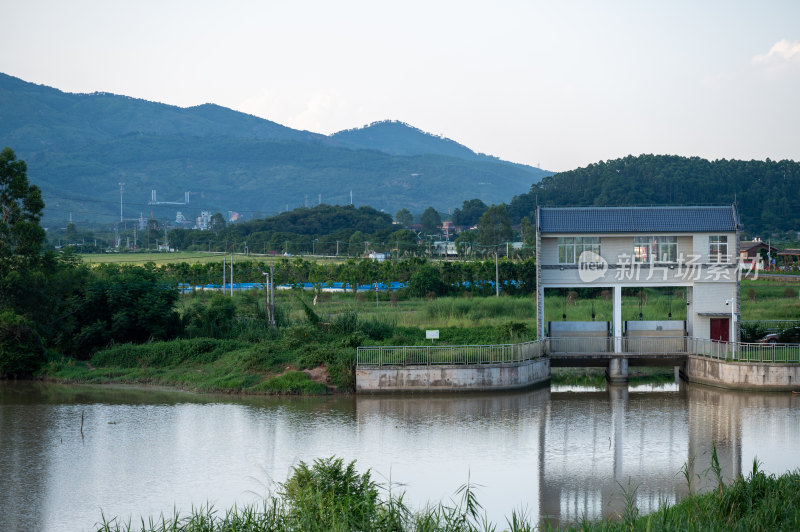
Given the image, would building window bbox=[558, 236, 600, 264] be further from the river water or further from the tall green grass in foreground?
the tall green grass in foreground

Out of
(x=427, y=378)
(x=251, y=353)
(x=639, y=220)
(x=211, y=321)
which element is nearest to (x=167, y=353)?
(x=211, y=321)

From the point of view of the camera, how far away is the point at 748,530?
11.7 meters

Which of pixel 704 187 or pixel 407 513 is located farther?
pixel 704 187

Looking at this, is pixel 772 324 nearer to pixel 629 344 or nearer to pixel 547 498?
pixel 629 344

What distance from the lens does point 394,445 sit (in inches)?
801

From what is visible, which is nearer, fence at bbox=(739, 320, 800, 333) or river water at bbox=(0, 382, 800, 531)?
river water at bbox=(0, 382, 800, 531)

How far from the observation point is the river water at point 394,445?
16.5m

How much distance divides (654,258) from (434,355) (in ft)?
28.0

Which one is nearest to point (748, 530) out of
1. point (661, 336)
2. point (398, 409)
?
point (398, 409)

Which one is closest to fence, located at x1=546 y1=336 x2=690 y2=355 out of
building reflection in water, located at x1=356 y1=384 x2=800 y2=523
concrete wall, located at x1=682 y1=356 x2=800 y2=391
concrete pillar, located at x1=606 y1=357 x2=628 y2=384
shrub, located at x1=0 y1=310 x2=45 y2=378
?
concrete pillar, located at x1=606 y1=357 x2=628 y2=384

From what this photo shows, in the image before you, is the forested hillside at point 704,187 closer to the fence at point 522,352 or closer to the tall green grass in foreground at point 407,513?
the fence at point 522,352

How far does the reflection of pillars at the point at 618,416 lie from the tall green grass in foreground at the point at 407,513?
4.50 m

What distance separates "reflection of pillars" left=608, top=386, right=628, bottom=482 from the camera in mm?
18742

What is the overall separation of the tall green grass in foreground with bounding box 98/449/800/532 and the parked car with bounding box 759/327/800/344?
1607 cm
